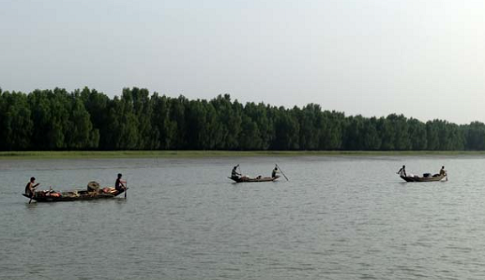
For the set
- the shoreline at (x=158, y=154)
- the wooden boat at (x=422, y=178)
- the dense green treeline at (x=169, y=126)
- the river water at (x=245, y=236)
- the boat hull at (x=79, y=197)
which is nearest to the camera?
the river water at (x=245, y=236)

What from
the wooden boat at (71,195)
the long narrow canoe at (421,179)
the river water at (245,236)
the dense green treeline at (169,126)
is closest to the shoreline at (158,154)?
the dense green treeline at (169,126)

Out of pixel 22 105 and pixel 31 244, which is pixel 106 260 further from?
pixel 22 105

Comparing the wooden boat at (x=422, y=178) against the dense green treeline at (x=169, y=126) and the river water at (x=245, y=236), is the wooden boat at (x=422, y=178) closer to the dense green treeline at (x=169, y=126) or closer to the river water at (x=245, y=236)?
the river water at (x=245, y=236)

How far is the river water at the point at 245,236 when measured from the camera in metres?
23.4

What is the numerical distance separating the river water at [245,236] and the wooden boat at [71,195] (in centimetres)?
44

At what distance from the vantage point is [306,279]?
72.3 ft

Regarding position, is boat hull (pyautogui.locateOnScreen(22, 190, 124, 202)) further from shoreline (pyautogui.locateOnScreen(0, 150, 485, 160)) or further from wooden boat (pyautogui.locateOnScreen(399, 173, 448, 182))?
shoreline (pyautogui.locateOnScreen(0, 150, 485, 160))

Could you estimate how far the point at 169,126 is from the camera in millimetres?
126062

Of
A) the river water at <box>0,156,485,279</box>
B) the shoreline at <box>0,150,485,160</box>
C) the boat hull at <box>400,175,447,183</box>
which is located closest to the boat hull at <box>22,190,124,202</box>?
the river water at <box>0,156,485,279</box>

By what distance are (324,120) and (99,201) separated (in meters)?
127

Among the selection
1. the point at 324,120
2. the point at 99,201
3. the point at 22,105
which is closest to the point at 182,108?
the point at 22,105

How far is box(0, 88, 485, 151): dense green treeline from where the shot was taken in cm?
10275

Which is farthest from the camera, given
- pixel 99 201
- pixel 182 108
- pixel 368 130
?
pixel 368 130

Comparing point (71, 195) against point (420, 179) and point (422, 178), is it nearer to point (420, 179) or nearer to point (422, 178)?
point (420, 179)
